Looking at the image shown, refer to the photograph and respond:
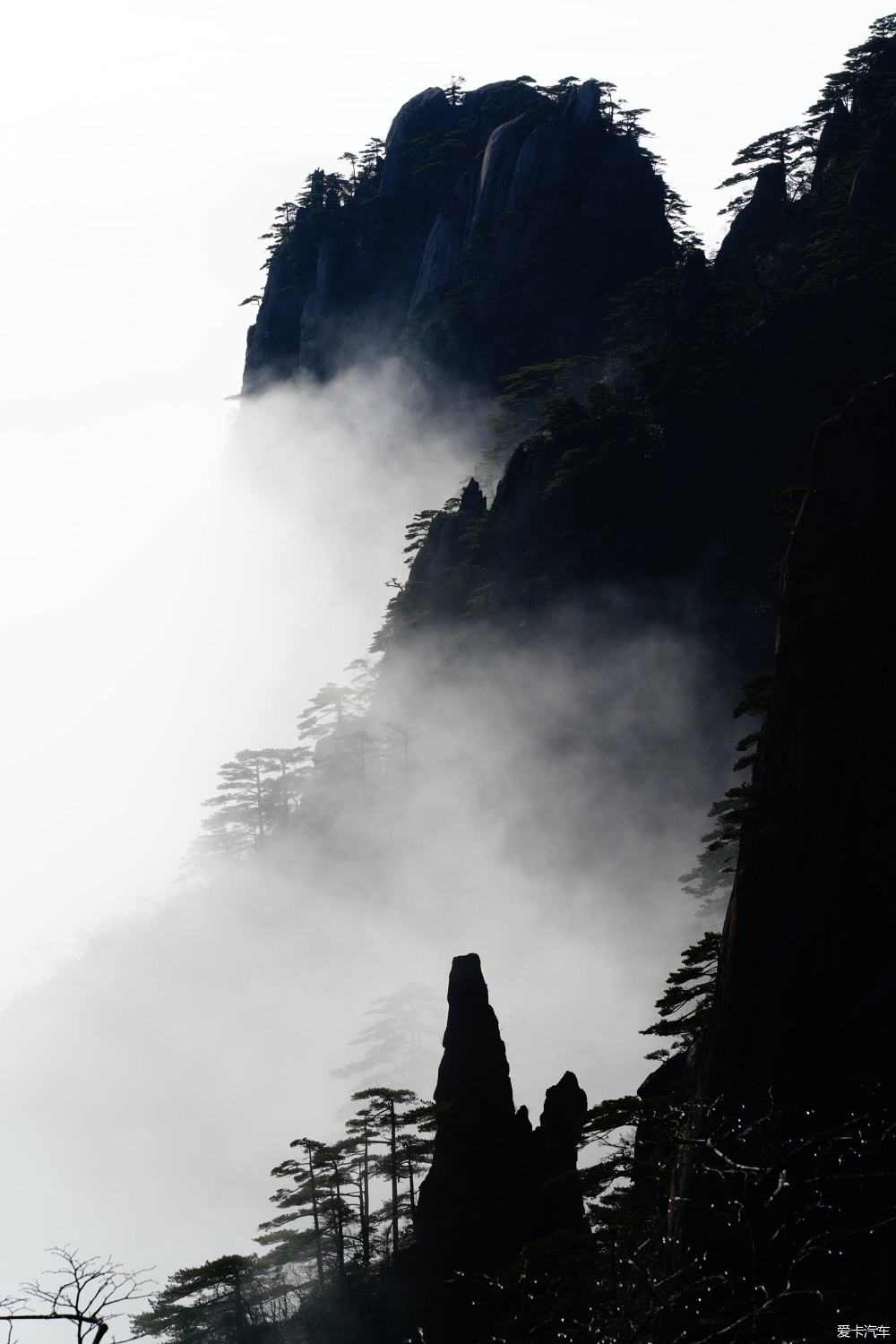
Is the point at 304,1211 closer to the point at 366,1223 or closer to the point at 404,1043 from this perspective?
the point at 366,1223

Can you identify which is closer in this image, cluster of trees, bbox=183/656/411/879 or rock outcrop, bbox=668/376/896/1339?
rock outcrop, bbox=668/376/896/1339

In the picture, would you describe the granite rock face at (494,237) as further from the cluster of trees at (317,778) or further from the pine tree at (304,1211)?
the pine tree at (304,1211)

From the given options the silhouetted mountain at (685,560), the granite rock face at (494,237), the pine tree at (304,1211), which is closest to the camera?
the silhouetted mountain at (685,560)

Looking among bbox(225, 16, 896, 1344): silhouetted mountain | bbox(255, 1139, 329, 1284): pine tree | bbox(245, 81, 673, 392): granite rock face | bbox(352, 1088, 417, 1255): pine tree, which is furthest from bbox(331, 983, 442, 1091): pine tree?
bbox(245, 81, 673, 392): granite rock face

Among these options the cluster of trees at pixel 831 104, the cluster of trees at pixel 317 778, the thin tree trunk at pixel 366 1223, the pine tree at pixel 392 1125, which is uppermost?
the cluster of trees at pixel 831 104

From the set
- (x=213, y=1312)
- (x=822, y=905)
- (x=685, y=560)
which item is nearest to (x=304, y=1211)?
(x=213, y=1312)

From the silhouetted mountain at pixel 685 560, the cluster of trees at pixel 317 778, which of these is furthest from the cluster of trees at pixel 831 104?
the cluster of trees at pixel 317 778

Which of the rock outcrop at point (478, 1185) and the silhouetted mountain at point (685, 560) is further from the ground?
the silhouetted mountain at point (685, 560)

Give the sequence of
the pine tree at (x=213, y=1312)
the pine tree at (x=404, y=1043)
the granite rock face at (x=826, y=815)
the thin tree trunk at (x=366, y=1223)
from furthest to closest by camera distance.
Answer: the pine tree at (x=404, y=1043)
the thin tree trunk at (x=366, y=1223)
the pine tree at (x=213, y=1312)
the granite rock face at (x=826, y=815)

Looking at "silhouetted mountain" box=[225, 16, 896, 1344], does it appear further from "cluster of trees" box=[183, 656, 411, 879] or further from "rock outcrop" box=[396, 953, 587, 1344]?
"cluster of trees" box=[183, 656, 411, 879]

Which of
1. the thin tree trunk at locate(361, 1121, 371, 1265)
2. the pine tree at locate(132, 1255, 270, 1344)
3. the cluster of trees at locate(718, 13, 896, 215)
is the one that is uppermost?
the cluster of trees at locate(718, 13, 896, 215)

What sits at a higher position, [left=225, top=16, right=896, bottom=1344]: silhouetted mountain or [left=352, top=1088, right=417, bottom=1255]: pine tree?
[left=225, top=16, right=896, bottom=1344]: silhouetted mountain

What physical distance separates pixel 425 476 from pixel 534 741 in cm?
4145

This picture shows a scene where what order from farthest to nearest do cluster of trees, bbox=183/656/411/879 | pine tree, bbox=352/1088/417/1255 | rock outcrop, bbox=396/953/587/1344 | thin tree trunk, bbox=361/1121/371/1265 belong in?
cluster of trees, bbox=183/656/411/879, thin tree trunk, bbox=361/1121/371/1265, pine tree, bbox=352/1088/417/1255, rock outcrop, bbox=396/953/587/1344
